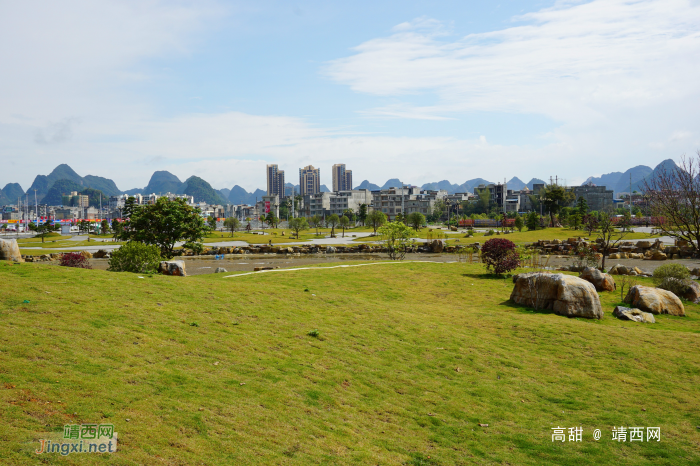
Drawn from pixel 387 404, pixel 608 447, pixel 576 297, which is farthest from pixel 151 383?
pixel 576 297

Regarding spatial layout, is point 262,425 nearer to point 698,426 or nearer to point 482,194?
point 698,426

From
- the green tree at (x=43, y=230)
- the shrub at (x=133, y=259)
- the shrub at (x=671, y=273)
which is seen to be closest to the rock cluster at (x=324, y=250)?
the shrub at (x=671, y=273)

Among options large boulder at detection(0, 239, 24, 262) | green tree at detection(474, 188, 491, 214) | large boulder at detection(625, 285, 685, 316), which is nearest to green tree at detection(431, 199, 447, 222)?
green tree at detection(474, 188, 491, 214)

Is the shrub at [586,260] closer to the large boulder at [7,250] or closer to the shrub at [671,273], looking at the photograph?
the shrub at [671,273]

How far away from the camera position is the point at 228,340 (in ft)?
37.3

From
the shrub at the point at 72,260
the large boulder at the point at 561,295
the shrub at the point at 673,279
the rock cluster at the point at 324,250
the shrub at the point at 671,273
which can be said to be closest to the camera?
the large boulder at the point at 561,295

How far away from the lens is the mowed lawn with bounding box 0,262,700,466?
23.0 feet

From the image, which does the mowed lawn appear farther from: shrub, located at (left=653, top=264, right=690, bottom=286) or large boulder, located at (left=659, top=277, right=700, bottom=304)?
shrub, located at (left=653, top=264, right=690, bottom=286)

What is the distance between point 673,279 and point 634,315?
251 inches

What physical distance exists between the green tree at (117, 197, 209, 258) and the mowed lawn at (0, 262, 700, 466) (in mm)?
18766

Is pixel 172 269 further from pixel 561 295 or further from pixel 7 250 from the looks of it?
pixel 561 295

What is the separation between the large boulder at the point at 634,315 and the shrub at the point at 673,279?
5.08 meters

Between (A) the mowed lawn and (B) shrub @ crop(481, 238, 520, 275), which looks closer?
(A) the mowed lawn

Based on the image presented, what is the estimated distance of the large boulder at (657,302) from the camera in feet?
62.9
